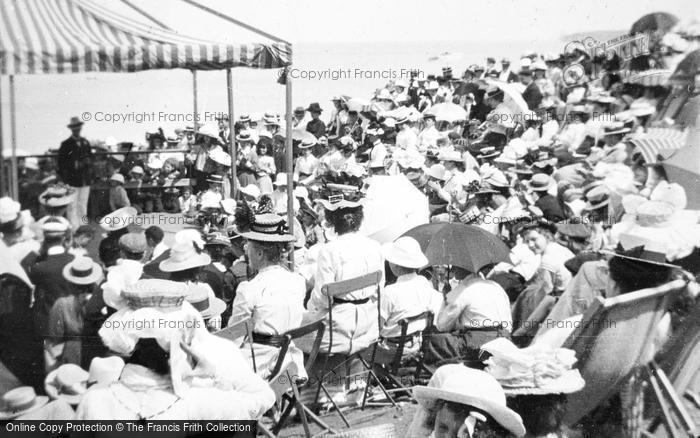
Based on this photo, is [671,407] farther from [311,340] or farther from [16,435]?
[16,435]

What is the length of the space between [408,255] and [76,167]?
2.30 metres

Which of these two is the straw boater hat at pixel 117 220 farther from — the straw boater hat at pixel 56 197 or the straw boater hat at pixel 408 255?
the straw boater hat at pixel 408 255

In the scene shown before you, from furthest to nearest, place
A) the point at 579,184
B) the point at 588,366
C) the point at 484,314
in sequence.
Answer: the point at 579,184
the point at 484,314
the point at 588,366

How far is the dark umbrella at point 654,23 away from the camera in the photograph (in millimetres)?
4809

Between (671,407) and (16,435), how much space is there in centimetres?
326

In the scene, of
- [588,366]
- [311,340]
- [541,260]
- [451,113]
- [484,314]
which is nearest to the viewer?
[588,366]

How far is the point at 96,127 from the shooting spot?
4855 millimetres

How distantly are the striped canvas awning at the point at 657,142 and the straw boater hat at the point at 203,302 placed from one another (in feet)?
9.34

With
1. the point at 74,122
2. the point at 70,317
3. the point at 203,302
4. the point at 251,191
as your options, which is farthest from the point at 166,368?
the point at 251,191

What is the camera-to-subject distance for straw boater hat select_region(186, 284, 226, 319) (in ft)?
13.1

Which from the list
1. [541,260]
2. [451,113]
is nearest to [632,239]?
[541,260]

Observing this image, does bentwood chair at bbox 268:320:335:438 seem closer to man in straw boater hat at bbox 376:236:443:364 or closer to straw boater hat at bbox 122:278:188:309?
man in straw boater hat at bbox 376:236:443:364

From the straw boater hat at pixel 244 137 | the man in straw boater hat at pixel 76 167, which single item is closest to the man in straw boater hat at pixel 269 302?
the man in straw boater hat at pixel 76 167

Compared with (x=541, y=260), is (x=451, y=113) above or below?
above
